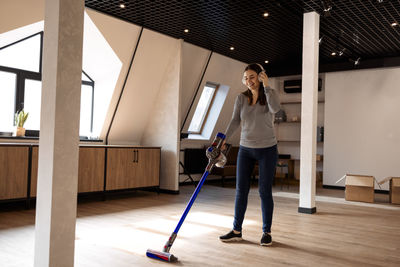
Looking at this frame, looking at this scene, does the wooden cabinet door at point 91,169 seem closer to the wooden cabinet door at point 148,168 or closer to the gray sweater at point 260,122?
the wooden cabinet door at point 148,168

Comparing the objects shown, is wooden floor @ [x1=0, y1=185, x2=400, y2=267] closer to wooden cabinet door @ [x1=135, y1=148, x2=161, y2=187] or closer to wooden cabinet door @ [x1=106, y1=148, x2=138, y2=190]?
wooden cabinet door @ [x1=106, y1=148, x2=138, y2=190]

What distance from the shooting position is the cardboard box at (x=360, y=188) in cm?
608

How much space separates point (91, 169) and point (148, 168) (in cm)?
115

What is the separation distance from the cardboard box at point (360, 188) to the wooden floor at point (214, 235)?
0.43 m

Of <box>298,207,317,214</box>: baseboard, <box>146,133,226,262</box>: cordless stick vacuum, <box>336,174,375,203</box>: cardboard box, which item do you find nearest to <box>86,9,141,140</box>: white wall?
<box>146,133,226,262</box>: cordless stick vacuum

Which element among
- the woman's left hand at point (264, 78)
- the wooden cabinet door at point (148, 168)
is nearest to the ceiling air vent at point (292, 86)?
the wooden cabinet door at point (148, 168)

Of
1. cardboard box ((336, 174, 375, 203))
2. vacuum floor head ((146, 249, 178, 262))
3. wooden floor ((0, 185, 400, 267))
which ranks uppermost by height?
cardboard box ((336, 174, 375, 203))

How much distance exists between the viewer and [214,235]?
3.52 metres

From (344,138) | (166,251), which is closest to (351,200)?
(344,138)

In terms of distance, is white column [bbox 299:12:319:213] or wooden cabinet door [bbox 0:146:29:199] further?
white column [bbox 299:12:319:213]

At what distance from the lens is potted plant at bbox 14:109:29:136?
5.24 m

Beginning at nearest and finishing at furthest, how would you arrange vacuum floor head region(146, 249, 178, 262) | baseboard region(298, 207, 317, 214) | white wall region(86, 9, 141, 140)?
vacuum floor head region(146, 249, 178, 262) → baseboard region(298, 207, 317, 214) → white wall region(86, 9, 141, 140)

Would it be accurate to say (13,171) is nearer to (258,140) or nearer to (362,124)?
(258,140)

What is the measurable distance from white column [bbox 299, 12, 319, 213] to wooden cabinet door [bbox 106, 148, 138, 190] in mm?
2650
